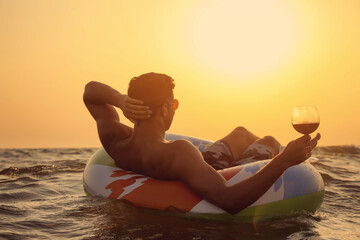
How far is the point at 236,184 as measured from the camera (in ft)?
10.7

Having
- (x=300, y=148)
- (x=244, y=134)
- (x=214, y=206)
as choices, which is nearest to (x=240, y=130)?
(x=244, y=134)

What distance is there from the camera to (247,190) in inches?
128

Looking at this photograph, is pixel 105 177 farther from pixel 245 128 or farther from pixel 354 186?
pixel 354 186

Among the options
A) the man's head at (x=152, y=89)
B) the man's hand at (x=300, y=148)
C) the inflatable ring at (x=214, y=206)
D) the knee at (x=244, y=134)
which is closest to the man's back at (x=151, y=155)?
the inflatable ring at (x=214, y=206)

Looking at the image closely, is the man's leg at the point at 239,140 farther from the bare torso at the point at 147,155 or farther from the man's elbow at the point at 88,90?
the man's elbow at the point at 88,90

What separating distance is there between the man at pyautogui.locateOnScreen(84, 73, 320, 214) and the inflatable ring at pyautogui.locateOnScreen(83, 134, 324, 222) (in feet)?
0.38

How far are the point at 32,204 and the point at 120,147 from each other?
170 cm

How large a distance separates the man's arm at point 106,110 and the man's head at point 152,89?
298 millimetres

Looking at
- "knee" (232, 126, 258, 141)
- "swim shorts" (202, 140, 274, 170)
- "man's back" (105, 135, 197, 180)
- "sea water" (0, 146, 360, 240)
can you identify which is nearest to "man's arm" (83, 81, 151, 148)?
"man's back" (105, 135, 197, 180)

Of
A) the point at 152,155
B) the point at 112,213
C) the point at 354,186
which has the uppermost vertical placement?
the point at 152,155

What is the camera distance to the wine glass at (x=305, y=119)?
2.99m

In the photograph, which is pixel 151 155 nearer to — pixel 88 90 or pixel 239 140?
pixel 88 90

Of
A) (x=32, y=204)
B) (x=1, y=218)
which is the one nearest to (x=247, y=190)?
(x=1, y=218)

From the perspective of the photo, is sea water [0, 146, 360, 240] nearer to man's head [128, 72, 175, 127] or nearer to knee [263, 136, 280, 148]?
knee [263, 136, 280, 148]
